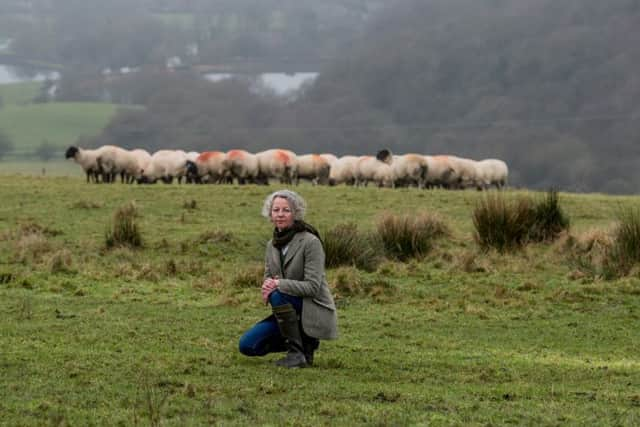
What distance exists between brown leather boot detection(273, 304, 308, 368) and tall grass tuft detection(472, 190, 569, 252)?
10.1 metres

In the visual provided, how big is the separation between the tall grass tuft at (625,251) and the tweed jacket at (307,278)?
8.16m

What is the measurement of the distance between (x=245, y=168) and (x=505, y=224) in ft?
86.2

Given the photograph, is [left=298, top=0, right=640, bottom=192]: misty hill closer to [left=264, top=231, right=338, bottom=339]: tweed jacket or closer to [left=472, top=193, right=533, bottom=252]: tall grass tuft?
[left=472, top=193, right=533, bottom=252]: tall grass tuft

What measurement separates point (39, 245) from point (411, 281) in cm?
643

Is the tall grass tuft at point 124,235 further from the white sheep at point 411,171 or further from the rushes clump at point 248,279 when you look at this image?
the white sheep at point 411,171

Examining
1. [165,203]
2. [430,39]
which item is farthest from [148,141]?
[165,203]

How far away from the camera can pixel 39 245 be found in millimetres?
19750

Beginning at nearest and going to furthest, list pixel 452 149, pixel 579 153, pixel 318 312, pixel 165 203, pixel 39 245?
pixel 318 312
pixel 39 245
pixel 165 203
pixel 579 153
pixel 452 149

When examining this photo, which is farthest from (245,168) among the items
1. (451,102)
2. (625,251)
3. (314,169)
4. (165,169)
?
(451,102)

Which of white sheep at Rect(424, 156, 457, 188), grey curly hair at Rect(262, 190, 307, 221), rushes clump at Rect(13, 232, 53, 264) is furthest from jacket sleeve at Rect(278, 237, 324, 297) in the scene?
white sheep at Rect(424, 156, 457, 188)

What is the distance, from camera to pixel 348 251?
18.0 meters

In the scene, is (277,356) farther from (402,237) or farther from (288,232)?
(402,237)

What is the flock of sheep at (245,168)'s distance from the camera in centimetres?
4416

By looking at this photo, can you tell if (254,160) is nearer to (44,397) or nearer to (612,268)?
(612,268)
